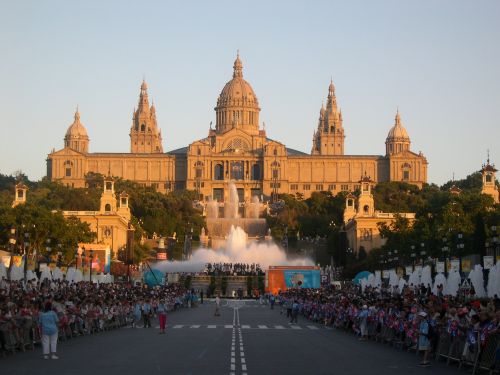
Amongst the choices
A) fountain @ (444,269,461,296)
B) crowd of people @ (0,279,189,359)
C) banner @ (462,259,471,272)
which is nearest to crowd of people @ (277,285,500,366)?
fountain @ (444,269,461,296)

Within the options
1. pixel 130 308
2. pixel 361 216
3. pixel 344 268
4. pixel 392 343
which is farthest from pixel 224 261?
pixel 392 343

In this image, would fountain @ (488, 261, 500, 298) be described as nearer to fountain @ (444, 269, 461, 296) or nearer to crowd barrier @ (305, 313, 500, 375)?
crowd barrier @ (305, 313, 500, 375)

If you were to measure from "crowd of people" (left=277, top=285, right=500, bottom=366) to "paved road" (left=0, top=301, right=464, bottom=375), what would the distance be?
2.08 ft

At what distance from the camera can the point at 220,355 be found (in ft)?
108

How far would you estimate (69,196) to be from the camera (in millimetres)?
181125

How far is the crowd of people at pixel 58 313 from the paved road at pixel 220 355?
575 millimetres

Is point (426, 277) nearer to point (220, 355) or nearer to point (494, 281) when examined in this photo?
point (494, 281)

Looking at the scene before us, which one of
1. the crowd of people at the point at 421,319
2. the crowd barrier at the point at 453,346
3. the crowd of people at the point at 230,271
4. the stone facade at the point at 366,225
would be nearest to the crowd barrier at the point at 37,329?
the crowd of people at the point at 421,319

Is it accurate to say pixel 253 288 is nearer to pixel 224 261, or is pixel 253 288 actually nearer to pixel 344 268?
pixel 344 268

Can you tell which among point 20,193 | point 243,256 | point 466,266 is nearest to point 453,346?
point 466,266

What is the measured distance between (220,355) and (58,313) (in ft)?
22.8

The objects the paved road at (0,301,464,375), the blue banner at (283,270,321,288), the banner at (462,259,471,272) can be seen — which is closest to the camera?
the paved road at (0,301,464,375)

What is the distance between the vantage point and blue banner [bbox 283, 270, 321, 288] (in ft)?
306

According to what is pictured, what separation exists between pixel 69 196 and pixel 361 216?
156 ft
